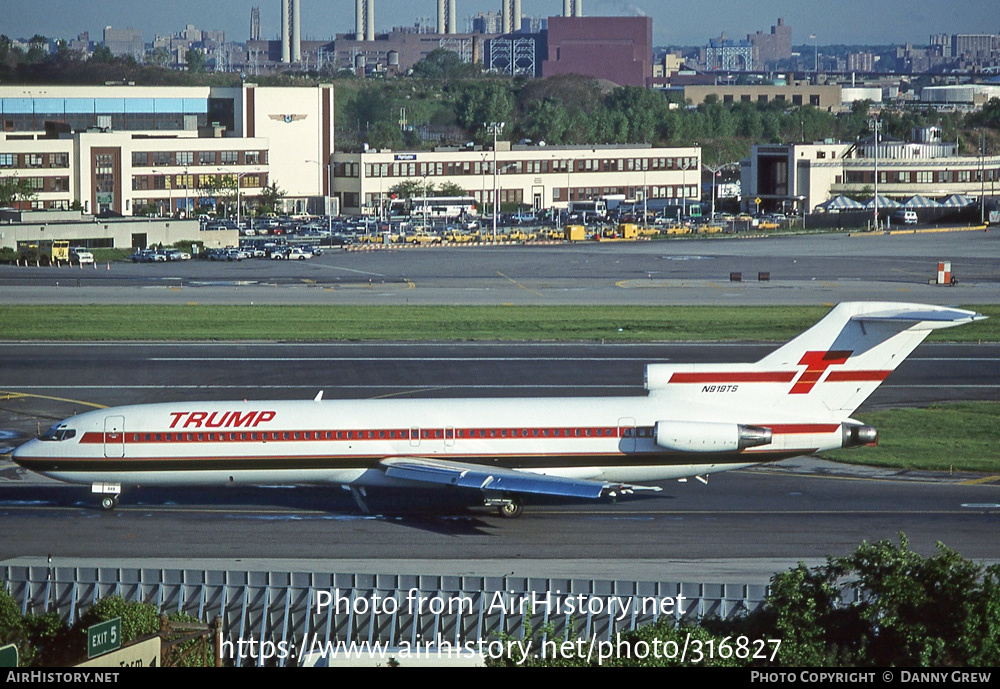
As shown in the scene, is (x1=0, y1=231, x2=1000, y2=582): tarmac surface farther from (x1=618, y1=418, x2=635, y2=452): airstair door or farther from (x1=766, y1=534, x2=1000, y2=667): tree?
(x1=766, y1=534, x2=1000, y2=667): tree

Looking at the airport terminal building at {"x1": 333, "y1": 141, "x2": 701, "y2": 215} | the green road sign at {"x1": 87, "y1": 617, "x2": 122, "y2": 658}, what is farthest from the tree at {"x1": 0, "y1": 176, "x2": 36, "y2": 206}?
the green road sign at {"x1": 87, "y1": 617, "x2": 122, "y2": 658}

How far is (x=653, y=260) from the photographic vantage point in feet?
381

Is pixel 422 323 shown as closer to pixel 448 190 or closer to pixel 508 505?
pixel 508 505

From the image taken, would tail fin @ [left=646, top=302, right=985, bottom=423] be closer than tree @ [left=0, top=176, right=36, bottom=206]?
Yes

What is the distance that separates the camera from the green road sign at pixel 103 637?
20266 millimetres

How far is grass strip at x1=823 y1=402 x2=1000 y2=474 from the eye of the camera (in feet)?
143

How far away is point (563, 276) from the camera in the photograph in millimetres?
102562

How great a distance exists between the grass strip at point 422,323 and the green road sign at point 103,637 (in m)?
50.4

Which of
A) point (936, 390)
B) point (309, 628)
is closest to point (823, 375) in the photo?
point (309, 628)

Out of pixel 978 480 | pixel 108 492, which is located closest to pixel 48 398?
pixel 108 492

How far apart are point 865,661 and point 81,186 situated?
150790mm

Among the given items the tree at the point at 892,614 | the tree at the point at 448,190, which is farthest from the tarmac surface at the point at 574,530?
the tree at the point at 448,190

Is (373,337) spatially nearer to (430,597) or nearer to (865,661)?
(430,597)

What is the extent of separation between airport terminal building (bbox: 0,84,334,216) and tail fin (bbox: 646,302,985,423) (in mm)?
133466
